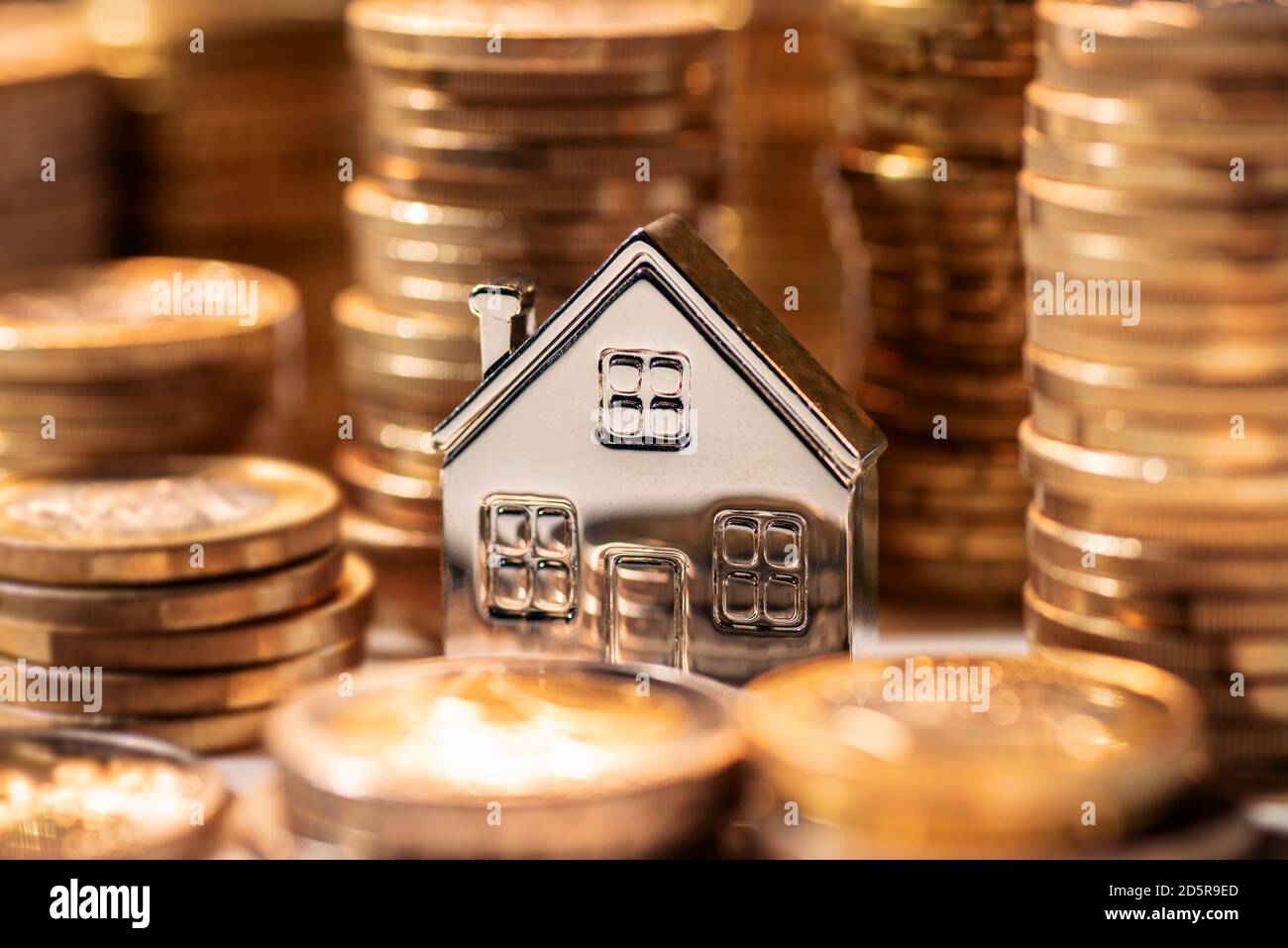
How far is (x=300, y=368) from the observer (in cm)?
320

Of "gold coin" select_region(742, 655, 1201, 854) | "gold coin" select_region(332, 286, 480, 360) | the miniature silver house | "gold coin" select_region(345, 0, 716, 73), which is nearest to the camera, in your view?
"gold coin" select_region(742, 655, 1201, 854)

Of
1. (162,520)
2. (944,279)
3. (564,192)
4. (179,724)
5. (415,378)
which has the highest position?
(564,192)

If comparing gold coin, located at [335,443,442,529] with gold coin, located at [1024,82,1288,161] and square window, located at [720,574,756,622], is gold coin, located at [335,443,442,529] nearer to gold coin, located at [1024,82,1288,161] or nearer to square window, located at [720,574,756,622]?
square window, located at [720,574,756,622]

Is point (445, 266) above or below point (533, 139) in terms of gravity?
below

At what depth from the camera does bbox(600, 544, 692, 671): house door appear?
89.0 inches

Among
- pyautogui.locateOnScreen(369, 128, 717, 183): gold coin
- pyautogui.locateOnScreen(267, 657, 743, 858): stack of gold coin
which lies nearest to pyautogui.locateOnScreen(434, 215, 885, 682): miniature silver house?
pyautogui.locateOnScreen(267, 657, 743, 858): stack of gold coin

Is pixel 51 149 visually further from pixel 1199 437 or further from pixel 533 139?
pixel 1199 437

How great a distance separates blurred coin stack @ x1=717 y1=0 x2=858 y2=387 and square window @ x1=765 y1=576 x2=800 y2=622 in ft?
4.56

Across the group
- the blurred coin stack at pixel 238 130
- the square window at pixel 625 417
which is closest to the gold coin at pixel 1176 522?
the square window at pixel 625 417

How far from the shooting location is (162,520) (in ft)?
8.55

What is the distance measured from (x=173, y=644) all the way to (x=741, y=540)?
2.26 feet

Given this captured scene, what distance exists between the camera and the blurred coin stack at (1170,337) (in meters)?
2.26

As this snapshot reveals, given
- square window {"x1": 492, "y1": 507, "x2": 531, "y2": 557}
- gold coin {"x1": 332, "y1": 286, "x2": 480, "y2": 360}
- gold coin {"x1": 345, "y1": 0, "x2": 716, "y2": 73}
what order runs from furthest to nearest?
gold coin {"x1": 332, "y1": 286, "x2": 480, "y2": 360} < gold coin {"x1": 345, "y1": 0, "x2": 716, "y2": 73} < square window {"x1": 492, "y1": 507, "x2": 531, "y2": 557}

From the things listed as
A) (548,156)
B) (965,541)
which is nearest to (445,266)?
(548,156)
